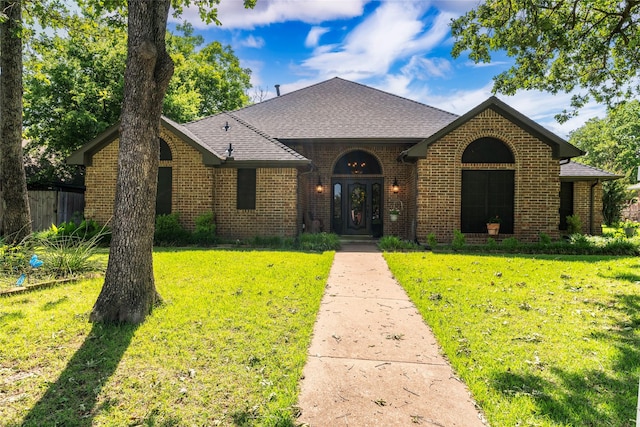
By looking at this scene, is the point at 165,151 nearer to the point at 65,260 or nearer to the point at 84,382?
the point at 65,260

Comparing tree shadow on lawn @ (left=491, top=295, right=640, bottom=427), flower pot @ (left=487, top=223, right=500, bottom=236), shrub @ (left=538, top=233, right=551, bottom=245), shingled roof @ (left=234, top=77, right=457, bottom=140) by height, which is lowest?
tree shadow on lawn @ (left=491, top=295, right=640, bottom=427)

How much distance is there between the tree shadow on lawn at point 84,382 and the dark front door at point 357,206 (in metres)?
11.7

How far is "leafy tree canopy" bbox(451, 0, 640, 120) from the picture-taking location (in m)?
8.80

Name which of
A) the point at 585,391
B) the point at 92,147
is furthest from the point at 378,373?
the point at 92,147

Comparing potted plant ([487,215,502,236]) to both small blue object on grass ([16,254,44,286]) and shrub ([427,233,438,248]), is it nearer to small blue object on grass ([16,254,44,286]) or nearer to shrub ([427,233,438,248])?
shrub ([427,233,438,248])

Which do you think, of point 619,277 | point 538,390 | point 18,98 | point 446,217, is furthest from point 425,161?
point 18,98

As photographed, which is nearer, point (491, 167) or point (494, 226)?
point (494, 226)

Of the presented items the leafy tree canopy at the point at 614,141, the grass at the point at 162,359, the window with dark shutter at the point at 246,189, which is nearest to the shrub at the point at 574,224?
the window with dark shutter at the point at 246,189

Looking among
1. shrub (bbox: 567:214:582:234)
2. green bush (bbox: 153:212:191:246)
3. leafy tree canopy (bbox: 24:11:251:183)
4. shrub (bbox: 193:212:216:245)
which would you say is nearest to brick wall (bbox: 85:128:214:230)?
shrub (bbox: 193:212:216:245)

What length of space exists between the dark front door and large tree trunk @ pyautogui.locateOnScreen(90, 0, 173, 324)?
1099cm

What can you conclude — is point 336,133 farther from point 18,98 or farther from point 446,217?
point 18,98

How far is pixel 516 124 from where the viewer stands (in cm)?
1205

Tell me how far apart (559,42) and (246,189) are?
1041cm

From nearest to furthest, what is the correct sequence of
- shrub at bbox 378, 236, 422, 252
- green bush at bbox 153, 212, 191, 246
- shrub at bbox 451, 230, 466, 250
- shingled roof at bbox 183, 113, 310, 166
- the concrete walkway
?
the concrete walkway < shrub at bbox 451, 230, 466, 250 < shrub at bbox 378, 236, 422, 252 < green bush at bbox 153, 212, 191, 246 < shingled roof at bbox 183, 113, 310, 166
